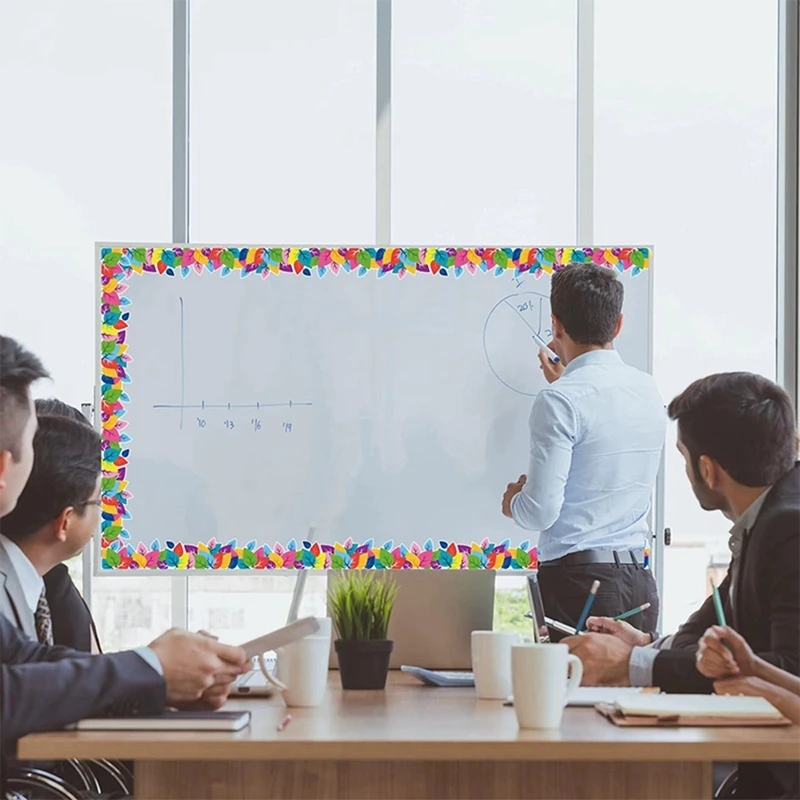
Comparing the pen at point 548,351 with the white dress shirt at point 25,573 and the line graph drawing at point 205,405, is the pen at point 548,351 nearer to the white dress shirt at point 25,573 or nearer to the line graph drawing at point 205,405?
the line graph drawing at point 205,405

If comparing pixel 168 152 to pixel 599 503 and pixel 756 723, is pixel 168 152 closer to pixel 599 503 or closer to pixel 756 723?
pixel 599 503

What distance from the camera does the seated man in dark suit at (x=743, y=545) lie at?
68.5 inches

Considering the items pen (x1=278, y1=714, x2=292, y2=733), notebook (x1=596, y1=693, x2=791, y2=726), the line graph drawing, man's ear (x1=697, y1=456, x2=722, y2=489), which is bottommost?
pen (x1=278, y1=714, x2=292, y2=733)

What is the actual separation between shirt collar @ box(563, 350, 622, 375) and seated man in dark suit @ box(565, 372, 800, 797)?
1.00 metres

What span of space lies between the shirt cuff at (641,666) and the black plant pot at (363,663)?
0.38m

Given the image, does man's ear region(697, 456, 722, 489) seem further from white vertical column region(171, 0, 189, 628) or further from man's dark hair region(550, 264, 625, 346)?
white vertical column region(171, 0, 189, 628)

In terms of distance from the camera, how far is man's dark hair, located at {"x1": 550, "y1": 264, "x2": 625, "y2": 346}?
125 inches

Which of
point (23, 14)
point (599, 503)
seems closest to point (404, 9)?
point (23, 14)

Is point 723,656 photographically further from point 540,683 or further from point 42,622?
point 42,622

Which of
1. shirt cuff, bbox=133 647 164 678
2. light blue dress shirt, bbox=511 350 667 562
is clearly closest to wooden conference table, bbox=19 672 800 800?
shirt cuff, bbox=133 647 164 678

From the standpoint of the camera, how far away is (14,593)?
81.9 inches

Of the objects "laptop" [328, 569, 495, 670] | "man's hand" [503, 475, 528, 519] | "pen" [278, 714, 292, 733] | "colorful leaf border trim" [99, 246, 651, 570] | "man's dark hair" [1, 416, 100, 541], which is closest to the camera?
"pen" [278, 714, 292, 733]

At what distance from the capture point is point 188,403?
353cm

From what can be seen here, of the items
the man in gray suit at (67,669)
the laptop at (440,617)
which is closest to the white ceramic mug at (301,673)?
the man in gray suit at (67,669)
